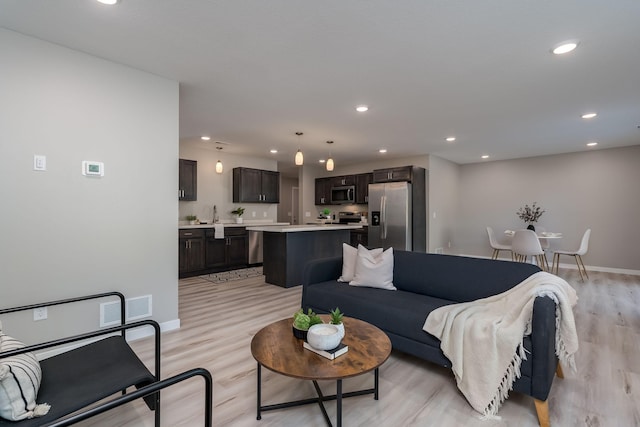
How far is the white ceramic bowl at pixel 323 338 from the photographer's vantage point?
1638mm

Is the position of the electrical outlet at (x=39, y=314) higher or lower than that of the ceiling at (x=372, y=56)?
lower

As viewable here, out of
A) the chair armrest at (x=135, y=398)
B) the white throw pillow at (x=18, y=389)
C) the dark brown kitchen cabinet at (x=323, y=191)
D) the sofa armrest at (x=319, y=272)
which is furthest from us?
the dark brown kitchen cabinet at (x=323, y=191)

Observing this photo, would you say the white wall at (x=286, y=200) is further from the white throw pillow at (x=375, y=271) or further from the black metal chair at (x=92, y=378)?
the black metal chair at (x=92, y=378)

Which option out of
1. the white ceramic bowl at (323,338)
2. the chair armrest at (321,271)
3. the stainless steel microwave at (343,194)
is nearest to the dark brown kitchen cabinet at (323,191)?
the stainless steel microwave at (343,194)

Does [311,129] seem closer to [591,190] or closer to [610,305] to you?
[610,305]

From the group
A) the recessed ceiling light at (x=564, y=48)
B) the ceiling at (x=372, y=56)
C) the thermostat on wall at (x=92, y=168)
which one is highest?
the ceiling at (x=372, y=56)

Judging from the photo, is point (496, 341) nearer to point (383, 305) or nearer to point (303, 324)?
point (383, 305)

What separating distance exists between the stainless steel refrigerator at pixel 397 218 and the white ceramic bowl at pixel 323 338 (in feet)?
16.2

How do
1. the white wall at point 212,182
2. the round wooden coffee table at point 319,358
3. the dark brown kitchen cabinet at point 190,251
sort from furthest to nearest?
the white wall at point 212,182 → the dark brown kitchen cabinet at point 190,251 → the round wooden coffee table at point 319,358

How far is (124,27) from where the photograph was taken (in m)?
2.16

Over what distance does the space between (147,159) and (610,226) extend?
8177mm

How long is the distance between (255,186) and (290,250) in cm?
260

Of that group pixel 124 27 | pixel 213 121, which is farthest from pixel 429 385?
pixel 213 121

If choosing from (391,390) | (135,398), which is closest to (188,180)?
(391,390)
